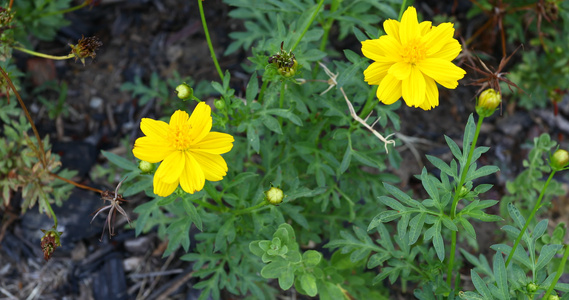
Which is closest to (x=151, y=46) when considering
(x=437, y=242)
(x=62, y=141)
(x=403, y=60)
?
(x=62, y=141)

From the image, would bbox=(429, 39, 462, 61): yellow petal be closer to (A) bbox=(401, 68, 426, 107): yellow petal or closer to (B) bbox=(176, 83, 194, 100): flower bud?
(A) bbox=(401, 68, 426, 107): yellow petal

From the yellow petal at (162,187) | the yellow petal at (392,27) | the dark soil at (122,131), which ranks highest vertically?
the yellow petal at (392,27)

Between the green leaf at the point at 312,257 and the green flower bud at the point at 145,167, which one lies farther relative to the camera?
the green leaf at the point at 312,257

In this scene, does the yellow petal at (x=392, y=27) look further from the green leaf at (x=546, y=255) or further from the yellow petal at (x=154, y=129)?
the green leaf at (x=546, y=255)

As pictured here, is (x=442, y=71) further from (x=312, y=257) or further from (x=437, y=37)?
(x=312, y=257)

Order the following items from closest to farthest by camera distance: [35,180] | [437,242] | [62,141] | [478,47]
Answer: [437,242]
[35,180]
[62,141]
[478,47]

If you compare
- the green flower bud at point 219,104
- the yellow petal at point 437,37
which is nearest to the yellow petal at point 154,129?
the green flower bud at point 219,104

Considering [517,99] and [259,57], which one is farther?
[517,99]

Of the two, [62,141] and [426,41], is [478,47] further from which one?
[62,141]

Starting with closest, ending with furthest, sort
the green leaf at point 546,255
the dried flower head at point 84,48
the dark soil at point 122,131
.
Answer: the green leaf at point 546,255
the dried flower head at point 84,48
the dark soil at point 122,131
